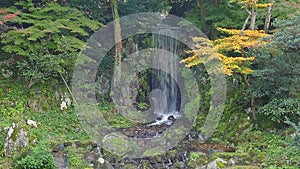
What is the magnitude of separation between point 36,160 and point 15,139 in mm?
997

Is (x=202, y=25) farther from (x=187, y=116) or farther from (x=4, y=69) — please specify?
(x=4, y=69)

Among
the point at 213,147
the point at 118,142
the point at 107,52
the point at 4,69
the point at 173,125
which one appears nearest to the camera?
the point at 213,147

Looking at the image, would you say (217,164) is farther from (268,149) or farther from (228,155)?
(268,149)

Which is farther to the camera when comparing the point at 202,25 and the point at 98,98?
the point at 202,25

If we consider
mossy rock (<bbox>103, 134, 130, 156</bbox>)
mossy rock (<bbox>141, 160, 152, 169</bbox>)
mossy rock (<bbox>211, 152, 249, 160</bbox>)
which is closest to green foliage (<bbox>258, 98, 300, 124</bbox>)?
mossy rock (<bbox>211, 152, 249, 160</bbox>)

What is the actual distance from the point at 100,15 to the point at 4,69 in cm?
548

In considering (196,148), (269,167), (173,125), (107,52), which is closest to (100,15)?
(107,52)

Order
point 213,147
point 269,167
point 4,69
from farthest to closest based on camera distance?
point 4,69 < point 213,147 < point 269,167

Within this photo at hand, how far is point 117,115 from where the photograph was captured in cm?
1353

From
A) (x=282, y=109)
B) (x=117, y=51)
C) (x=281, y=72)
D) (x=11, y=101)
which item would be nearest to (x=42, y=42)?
(x=11, y=101)

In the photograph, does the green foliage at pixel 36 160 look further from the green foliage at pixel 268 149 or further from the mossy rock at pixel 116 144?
the green foliage at pixel 268 149

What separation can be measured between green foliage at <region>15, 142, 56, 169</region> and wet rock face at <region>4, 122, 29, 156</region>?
337 mm

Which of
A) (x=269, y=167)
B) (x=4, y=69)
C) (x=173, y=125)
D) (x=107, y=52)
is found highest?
(x=107, y=52)

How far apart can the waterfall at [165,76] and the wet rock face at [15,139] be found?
7.01 meters
